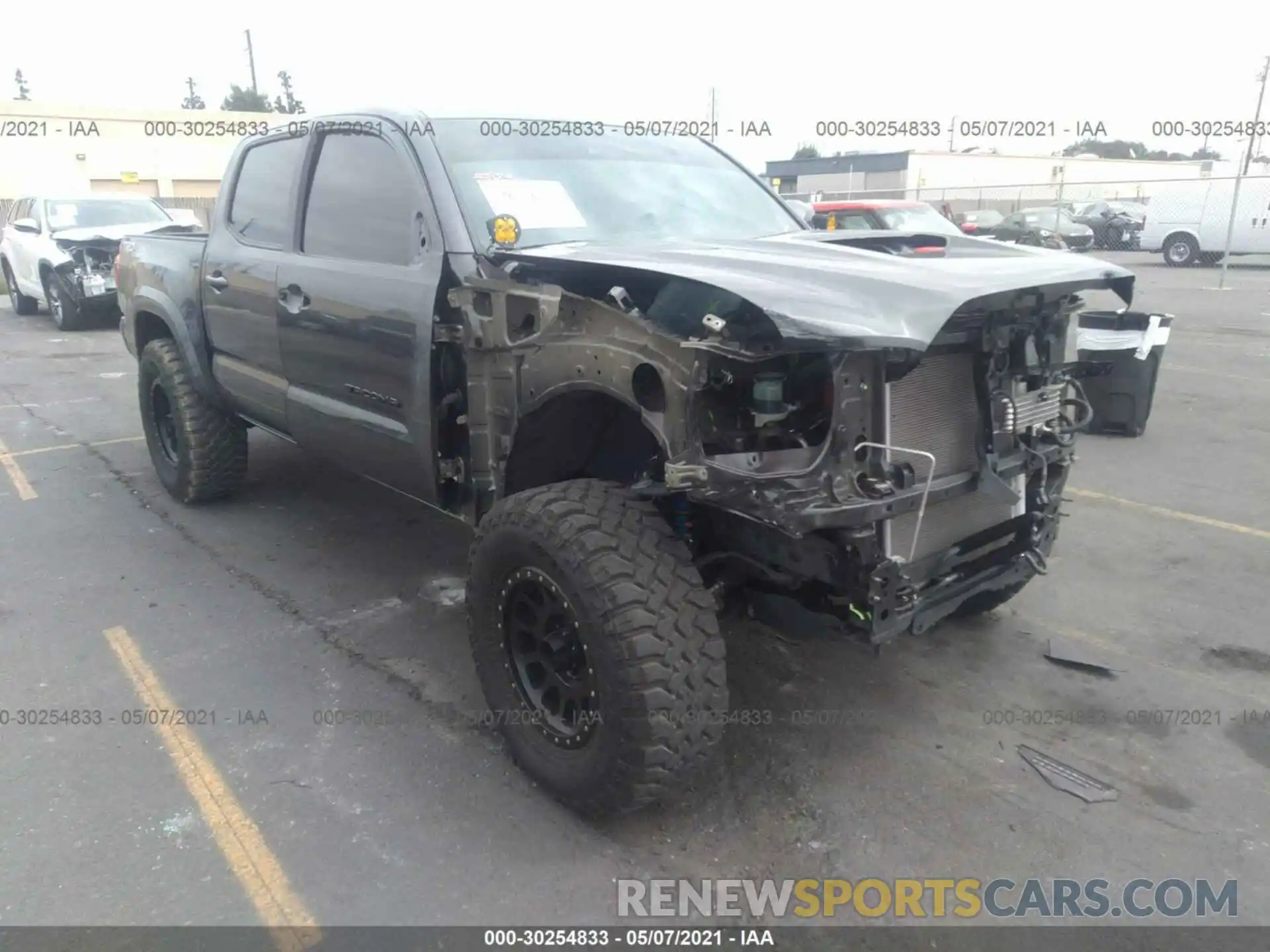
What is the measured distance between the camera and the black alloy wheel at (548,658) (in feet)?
9.05

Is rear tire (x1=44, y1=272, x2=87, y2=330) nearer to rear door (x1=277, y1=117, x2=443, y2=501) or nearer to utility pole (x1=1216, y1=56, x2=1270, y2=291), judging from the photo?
rear door (x1=277, y1=117, x2=443, y2=501)

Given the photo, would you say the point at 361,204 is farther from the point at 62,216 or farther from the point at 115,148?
the point at 115,148

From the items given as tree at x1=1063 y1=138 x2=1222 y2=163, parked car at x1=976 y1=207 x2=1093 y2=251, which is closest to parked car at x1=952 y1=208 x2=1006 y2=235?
parked car at x1=976 y1=207 x2=1093 y2=251

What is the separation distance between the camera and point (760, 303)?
91.1 inches

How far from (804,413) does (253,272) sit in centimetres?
296

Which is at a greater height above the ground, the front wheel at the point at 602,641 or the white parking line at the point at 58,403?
the front wheel at the point at 602,641

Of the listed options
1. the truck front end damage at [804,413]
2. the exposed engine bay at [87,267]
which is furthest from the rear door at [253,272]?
the exposed engine bay at [87,267]

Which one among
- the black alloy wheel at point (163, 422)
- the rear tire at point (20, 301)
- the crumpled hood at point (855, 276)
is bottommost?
the rear tire at point (20, 301)

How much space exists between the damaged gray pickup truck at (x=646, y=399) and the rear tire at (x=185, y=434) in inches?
54.6

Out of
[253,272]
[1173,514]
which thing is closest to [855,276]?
[253,272]

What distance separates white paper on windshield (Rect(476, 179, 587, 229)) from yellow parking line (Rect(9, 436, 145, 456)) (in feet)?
16.6

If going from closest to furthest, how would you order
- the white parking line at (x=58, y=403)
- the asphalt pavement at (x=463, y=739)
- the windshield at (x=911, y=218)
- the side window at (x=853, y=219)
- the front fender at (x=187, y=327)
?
the asphalt pavement at (x=463, y=739), the front fender at (x=187, y=327), the white parking line at (x=58, y=403), the windshield at (x=911, y=218), the side window at (x=853, y=219)

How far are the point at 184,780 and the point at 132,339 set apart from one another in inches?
148

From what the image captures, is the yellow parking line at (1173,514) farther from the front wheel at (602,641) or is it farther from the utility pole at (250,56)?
the utility pole at (250,56)
